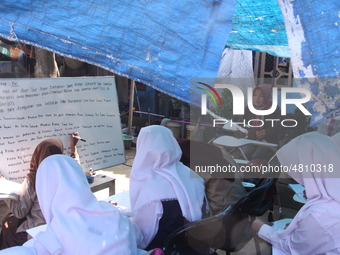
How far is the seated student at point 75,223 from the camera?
4.97 feet

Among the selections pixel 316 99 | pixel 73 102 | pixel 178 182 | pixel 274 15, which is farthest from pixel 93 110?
pixel 316 99

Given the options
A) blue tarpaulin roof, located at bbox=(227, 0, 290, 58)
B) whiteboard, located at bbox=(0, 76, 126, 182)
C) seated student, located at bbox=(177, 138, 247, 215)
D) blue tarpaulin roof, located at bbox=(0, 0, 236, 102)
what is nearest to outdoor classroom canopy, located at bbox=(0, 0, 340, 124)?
blue tarpaulin roof, located at bbox=(0, 0, 236, 102)

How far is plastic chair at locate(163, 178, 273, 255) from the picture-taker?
1.84 metres

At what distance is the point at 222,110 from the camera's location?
17.9 ft

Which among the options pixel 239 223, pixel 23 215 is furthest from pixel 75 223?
pixel 239 223

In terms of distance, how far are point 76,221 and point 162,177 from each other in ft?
2.44

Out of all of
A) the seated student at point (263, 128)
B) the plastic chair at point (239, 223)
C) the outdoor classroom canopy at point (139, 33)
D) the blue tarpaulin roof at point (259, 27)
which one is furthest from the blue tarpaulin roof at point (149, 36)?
the seated student at point (263, 128)

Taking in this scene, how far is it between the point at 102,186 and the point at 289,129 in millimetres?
3273

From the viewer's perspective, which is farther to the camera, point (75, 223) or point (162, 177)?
point (162, 177)

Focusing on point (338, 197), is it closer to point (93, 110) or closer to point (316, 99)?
point (316, 99)

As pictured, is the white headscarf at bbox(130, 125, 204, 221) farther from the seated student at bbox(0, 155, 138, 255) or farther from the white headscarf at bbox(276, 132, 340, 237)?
the white headscarf at bbox(276, 132, 340, 237)

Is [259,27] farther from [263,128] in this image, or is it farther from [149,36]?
[263,128]

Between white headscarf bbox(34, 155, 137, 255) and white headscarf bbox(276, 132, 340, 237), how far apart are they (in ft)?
3.55

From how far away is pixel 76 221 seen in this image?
156 centimetres
